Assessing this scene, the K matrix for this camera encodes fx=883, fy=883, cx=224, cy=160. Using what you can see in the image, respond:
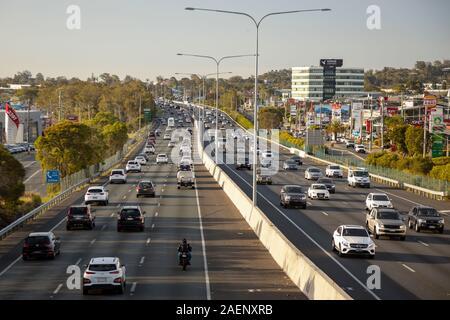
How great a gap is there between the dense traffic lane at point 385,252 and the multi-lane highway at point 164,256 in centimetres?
231

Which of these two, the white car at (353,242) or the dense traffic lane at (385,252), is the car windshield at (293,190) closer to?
the dense traffic lane at (385,252)

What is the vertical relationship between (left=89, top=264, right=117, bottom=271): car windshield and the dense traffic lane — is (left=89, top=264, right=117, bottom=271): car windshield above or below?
above

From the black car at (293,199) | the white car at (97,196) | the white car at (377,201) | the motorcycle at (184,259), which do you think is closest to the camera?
the motorcycle at (184,259)

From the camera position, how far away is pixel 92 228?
44.8 metres

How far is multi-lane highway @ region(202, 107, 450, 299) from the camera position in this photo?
27.7 meters

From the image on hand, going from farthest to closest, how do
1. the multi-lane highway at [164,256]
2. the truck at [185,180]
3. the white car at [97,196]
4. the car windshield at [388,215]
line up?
the truck at [185,180] → the white car at [97,196] → the car windshield at [388,215] → the multi-lane highway at [164,256]

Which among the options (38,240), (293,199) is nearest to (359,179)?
(293,199)

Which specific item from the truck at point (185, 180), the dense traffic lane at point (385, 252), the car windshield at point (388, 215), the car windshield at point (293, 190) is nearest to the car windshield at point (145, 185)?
the dense traffic lane at point (385, 252)

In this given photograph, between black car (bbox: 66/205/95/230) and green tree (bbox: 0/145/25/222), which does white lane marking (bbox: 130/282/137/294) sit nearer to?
black car (bbox: 66/205/95/230)

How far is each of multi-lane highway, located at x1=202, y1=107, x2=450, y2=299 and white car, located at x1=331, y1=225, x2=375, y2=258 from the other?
0.35 m

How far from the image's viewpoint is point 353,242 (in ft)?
112

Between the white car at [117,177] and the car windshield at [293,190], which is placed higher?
the car windshield at [293,190]

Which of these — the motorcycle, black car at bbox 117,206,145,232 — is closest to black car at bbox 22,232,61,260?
the motorcycle

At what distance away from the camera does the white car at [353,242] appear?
34.2 meters
